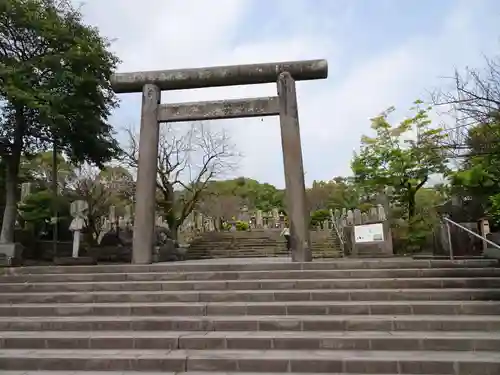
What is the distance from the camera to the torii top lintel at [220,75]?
32.1ft

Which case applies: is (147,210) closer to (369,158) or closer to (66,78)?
(66,78)

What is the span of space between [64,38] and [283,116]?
322 inches

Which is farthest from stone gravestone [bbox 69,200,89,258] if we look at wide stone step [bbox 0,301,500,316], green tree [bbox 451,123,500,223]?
green tree [bbox 451,123,500,223]

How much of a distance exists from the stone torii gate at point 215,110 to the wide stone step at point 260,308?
2.61m

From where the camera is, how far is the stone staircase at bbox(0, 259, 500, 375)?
16.0 feet

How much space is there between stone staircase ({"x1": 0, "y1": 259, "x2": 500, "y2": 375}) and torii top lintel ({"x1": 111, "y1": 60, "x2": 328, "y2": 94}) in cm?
464

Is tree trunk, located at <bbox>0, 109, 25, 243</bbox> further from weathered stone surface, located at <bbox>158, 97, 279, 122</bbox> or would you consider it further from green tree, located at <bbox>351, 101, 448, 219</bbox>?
green tree, located at <bbox>351, 101, 448, 219</bbox>

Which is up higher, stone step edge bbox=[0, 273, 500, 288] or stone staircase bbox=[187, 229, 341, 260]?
stone staircase bbox=[187, 229, 341, 260]

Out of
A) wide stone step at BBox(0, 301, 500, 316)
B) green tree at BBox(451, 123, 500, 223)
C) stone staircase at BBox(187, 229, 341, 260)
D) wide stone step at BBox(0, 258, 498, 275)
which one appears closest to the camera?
wide stone step at BBox(0, 301, 500, 316)

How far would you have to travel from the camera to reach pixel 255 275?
7.45 m

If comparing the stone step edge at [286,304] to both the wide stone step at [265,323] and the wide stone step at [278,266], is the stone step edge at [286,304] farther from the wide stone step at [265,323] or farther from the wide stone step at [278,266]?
the wide stone step at [278,266]

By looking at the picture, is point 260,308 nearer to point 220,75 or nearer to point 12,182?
point 220,75

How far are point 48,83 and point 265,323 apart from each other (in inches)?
431

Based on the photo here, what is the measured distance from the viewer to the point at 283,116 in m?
9.61
